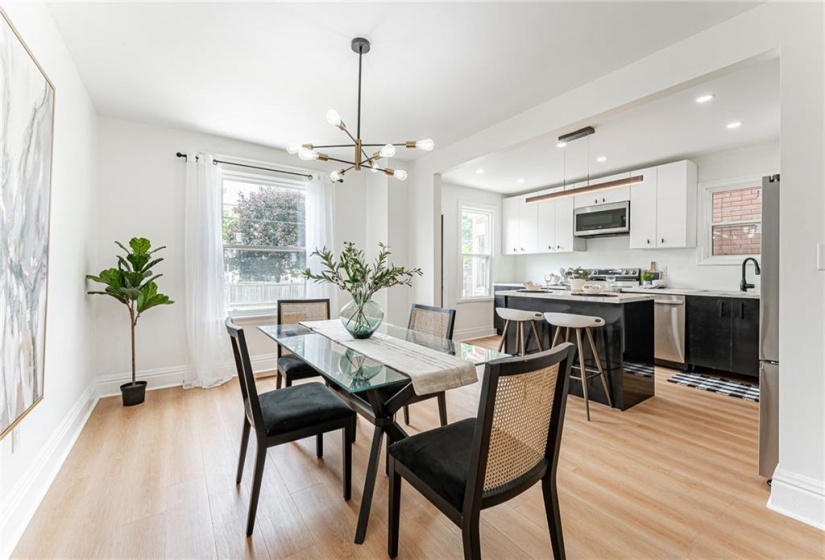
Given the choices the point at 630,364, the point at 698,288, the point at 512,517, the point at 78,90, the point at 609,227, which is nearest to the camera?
the point at 512,517

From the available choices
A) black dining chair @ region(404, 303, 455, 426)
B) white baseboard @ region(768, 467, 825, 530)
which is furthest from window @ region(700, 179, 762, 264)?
black dining chair @ region(404, 303, 455, 426)

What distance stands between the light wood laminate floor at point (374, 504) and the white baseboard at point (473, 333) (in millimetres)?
3269

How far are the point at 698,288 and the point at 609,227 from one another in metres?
1.30

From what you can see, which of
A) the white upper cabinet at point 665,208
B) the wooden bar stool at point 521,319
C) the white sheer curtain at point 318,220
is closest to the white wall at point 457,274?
the white sheer curtain at point 318,220

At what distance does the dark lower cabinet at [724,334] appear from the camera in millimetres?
3672

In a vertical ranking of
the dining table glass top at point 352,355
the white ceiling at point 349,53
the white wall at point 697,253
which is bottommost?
the dining table glass top at point 352,355

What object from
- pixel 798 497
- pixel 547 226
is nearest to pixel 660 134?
pixel 547 226

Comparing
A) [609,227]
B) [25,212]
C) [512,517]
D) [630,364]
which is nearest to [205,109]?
[25,212]

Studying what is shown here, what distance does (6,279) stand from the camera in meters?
1.47

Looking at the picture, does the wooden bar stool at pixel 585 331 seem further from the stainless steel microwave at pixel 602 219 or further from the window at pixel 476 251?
the window at pixel 476 251

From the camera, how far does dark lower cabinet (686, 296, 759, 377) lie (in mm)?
3672

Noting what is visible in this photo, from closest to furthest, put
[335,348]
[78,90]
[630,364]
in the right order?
[335,348]
[78,90]
[630,364]

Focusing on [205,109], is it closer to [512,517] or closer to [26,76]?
[26,76]

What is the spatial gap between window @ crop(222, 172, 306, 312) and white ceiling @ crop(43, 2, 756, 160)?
87cm
